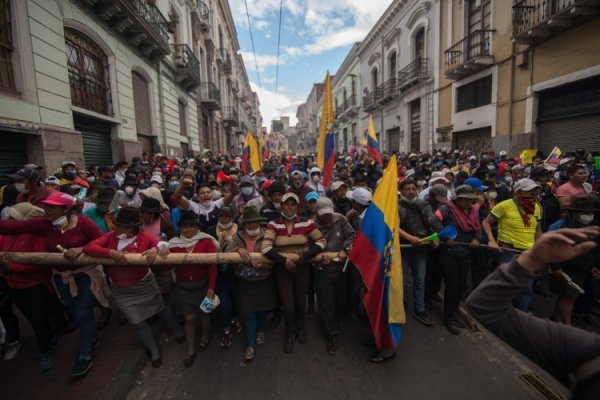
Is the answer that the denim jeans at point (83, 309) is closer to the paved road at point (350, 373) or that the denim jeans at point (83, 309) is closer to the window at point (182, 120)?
the paved road at point (350, 373)

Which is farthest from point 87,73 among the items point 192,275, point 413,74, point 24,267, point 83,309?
point 413,74

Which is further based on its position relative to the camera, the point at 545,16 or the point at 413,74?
the point at 413,74

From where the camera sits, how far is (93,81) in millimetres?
8719

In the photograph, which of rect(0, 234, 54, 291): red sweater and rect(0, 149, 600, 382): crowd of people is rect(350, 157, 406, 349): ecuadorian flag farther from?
rect(0, 234, 54, 291): red sweater

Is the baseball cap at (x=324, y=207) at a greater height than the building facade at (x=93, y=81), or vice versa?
the building facade at (x=93, y=81)

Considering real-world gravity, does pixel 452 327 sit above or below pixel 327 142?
below

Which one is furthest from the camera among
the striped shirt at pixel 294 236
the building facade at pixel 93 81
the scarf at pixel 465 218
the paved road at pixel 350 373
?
the building facade at pixel 93 81

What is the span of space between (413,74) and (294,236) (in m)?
17.7

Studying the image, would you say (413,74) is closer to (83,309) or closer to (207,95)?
(207,95)

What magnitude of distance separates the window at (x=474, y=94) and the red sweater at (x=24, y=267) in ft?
49.7

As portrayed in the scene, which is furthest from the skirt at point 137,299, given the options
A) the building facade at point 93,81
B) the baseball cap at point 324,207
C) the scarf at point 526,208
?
the building facade at point 93,81

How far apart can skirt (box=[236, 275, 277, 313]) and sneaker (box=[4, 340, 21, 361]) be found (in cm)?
250

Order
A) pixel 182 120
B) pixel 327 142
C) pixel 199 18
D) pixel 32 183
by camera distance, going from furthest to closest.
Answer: pixel 199 18
pixel 182 120
pixel 327 142
pixel 32 183

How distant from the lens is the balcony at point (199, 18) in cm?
1745
